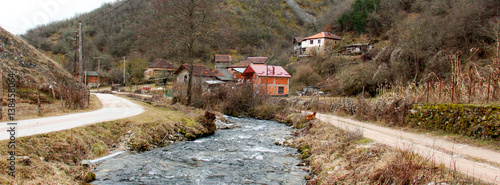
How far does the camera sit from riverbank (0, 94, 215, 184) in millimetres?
6281

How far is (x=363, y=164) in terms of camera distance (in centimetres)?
764

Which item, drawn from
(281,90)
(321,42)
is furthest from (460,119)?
(321,42)

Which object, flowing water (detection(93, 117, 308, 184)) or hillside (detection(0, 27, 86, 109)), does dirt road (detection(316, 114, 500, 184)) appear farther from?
hillside (detection(0, 27, 86, 109))

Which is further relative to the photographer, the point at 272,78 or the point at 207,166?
the point at 272,78

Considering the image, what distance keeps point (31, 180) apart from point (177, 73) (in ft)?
181

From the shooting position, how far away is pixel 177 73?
59594mm

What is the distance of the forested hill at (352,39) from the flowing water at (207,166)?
8435 millimetres

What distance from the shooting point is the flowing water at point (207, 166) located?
8.10 metres

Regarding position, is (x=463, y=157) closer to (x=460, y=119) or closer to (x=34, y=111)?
(x=460, y=119)

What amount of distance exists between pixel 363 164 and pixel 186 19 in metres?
21.2

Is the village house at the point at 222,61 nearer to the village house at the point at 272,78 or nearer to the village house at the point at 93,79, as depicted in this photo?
the village house at the point at 93,79

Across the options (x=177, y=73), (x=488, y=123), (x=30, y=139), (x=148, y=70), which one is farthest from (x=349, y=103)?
(x=148, y=70)

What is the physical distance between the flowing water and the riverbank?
658mm

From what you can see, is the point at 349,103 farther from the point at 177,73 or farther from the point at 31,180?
the point at 177,73
